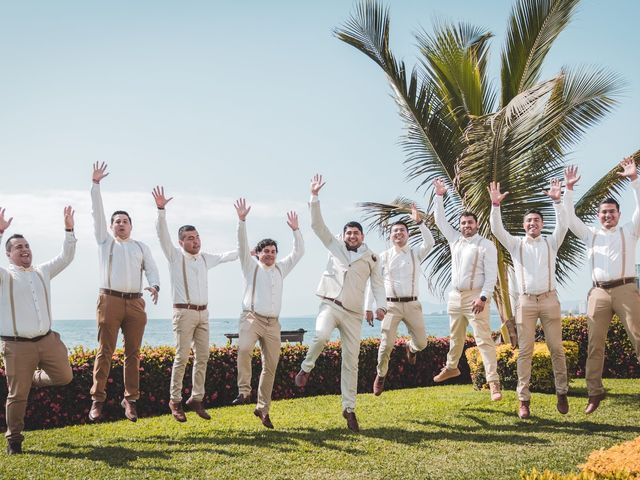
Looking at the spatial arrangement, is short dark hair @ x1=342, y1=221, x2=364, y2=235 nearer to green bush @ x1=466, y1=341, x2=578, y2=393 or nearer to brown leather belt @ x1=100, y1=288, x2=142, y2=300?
brown leather belt @ x1=100, y1=288, x2=142, y2=300

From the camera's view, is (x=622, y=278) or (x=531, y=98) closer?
(x=622, y=278)

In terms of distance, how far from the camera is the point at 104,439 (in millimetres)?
9359

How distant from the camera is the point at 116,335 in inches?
356

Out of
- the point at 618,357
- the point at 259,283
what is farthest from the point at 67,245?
the point at 618,357

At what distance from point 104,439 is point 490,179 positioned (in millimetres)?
7755

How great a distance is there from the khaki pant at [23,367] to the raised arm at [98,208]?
149 centimetres

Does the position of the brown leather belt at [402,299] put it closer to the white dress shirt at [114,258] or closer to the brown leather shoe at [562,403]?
the brown leather shoe at [562,403]

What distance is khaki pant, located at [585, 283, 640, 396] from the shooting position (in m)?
9.00

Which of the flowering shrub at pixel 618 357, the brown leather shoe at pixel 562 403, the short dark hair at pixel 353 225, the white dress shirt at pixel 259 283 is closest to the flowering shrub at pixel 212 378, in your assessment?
the flowering shrub at pixel 618 357

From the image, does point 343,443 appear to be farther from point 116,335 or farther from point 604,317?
point 604,317

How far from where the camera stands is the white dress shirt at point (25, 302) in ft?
27.9

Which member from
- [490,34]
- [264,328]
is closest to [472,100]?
[490,34]

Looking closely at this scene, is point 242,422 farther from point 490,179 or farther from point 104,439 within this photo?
point 490,179

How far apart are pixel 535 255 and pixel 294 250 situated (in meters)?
3.50
